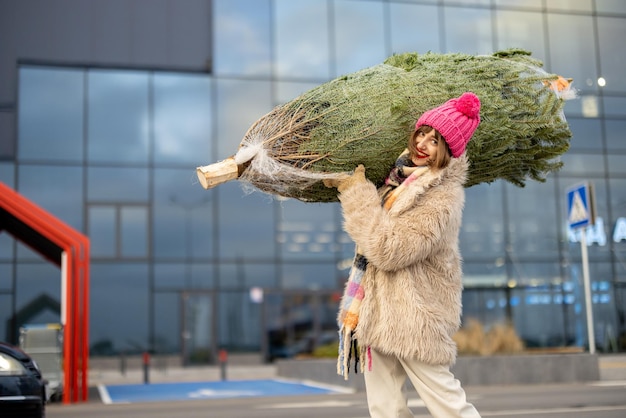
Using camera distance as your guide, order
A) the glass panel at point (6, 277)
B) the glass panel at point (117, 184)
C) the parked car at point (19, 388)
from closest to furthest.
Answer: the parked car at point (19, 388)
the glass panel at point (6, 277)
the glass panel at point (117, 184)

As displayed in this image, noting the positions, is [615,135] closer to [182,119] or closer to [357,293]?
[182,119]

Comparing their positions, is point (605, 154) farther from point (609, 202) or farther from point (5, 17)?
point (5, 17)

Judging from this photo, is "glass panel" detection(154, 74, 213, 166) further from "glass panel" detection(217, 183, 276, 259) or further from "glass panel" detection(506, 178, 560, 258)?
"glass panel" detection(506, 178, 560, 258)

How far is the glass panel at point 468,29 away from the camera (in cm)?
2716

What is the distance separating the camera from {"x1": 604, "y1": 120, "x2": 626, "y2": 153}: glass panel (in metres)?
27.4

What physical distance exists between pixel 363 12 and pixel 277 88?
368cm

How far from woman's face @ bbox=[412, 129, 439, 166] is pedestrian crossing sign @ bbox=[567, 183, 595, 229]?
40.8 ft

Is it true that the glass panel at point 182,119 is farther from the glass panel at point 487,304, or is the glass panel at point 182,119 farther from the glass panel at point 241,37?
the glass panel at point 487,304

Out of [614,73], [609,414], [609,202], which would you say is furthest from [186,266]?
[609,414]

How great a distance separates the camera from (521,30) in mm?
27578

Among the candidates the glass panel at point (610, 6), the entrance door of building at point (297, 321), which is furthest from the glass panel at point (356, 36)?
the glass panel at point (610, 6)

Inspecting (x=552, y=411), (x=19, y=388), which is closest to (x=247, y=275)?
(x=552, y=411)

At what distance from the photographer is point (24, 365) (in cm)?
605

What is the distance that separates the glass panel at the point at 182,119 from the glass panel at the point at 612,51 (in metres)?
12.8
